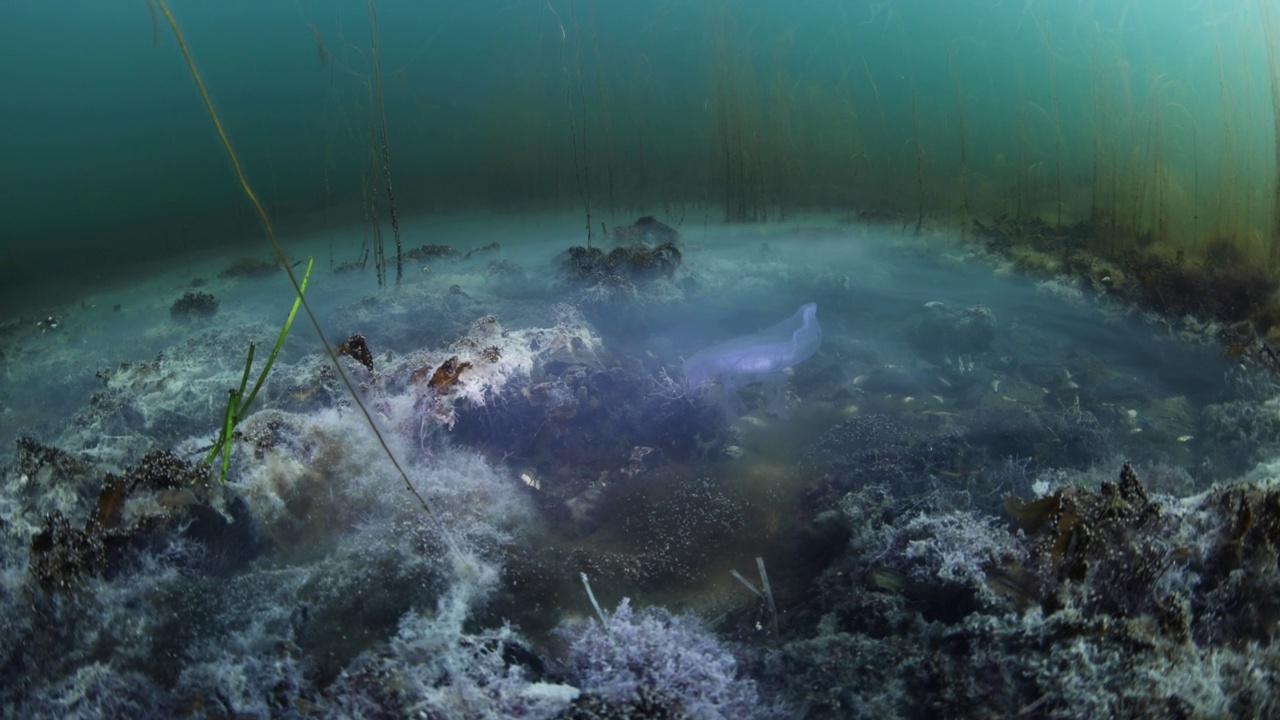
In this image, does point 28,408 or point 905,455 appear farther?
point 28,408

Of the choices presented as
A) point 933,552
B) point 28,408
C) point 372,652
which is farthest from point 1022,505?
point 28,408

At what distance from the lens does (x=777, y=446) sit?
475 centimetres

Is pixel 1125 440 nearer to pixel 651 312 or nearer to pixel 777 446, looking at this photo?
pixel 777 446

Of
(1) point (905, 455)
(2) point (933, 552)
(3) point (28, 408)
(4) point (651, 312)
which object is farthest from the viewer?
(4) point (651, 312)

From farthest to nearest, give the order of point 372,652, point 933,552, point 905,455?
1. point 905,455
2. point 933,552
3. point 372,652

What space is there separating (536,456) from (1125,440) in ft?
13.6

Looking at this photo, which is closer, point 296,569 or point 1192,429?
point 296,569

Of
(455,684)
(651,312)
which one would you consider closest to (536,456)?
(455,684)

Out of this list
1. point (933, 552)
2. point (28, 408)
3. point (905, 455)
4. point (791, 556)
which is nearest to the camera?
point (933, 552)

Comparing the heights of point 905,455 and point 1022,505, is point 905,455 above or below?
below

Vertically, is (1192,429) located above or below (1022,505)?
below

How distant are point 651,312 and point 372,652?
429cm

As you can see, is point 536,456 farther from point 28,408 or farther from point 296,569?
point 28,408

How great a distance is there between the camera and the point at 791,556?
12.3 feet
